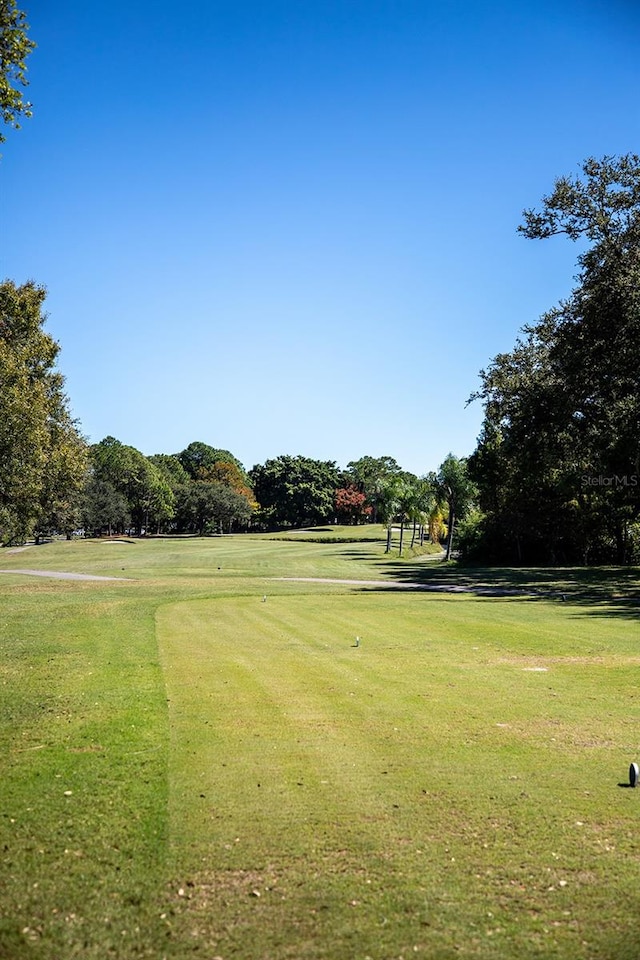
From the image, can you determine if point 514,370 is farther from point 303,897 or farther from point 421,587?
point 303,897

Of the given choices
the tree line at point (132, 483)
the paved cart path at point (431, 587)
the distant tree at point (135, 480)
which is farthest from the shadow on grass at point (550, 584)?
the distant tree at point (135, 480)

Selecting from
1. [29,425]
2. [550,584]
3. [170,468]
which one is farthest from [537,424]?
[170,468]

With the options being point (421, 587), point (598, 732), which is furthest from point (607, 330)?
point (598, 732)

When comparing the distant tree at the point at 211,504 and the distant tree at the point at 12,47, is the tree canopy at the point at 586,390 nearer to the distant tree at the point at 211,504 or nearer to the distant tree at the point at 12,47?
the distant tree at the point at 12,47

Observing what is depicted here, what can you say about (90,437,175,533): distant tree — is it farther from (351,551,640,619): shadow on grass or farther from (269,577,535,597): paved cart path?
(269,577,535,597): paved cart path

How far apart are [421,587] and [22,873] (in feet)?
95.4

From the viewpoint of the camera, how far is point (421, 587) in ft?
109

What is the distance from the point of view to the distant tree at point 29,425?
1182 inches

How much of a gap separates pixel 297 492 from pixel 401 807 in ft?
380

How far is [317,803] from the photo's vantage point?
6461 millimetres

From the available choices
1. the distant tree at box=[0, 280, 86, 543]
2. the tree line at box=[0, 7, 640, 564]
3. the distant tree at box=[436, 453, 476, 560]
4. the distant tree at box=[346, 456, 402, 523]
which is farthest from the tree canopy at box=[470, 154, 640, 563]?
the distant tree at box=[346, 456, 402, 523]

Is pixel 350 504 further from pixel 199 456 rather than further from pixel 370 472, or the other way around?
pixel 199 456

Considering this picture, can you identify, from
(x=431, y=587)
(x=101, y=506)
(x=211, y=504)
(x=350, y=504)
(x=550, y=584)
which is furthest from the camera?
(x=350, y=504)

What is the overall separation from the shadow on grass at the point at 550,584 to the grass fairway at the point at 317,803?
12.7 m
